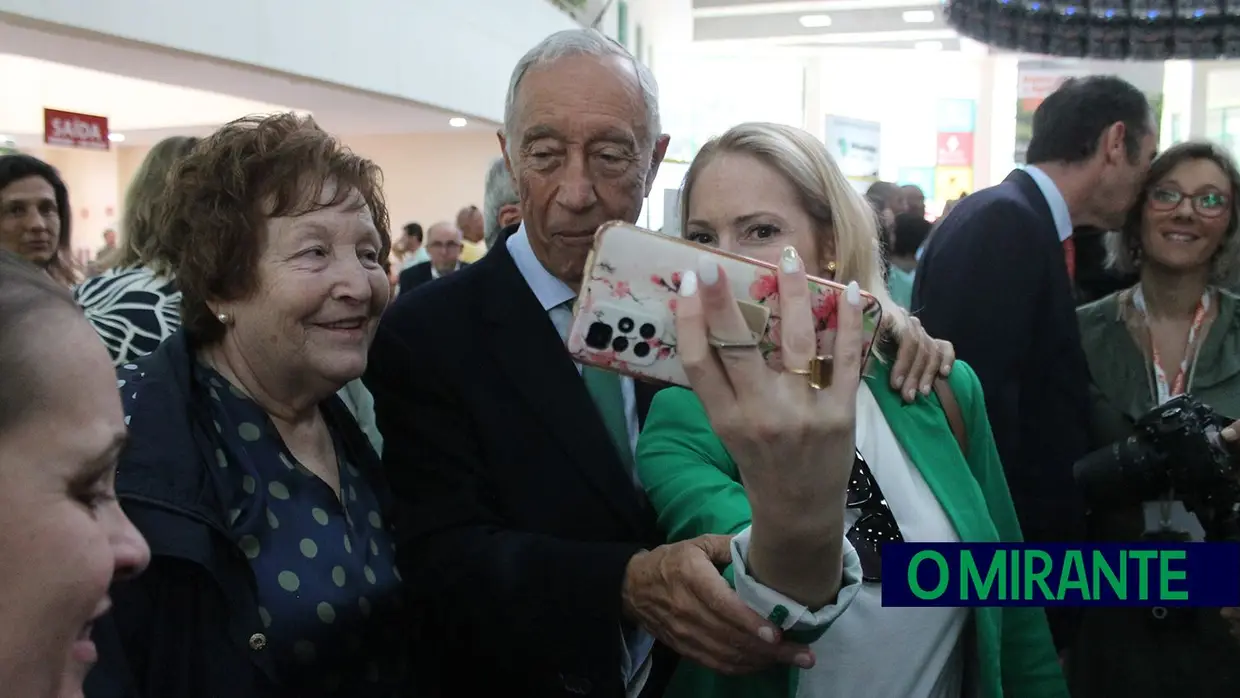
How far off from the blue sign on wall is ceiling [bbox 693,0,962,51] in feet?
3.36

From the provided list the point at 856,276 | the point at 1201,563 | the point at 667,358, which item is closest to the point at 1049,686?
the point at 1201,563

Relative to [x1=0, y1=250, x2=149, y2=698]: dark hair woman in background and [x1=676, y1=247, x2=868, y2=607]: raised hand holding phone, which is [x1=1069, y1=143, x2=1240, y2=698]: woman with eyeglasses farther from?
[x1=0, y1=250, x2=149, y2=698]: dark hair woman in background

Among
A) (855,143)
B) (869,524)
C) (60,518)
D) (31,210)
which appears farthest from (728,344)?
(855,143)

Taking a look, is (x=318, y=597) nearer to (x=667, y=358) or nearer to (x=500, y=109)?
(x=667, y=358)

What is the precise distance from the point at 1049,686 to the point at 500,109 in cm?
865

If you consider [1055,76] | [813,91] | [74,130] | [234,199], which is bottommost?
[234,199]

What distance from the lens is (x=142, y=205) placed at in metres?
2.04

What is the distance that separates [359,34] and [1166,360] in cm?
590

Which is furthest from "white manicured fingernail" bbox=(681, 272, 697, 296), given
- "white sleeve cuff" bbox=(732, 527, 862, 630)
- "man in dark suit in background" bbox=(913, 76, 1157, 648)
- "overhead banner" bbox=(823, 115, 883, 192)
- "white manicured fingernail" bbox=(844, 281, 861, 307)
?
"overhead banner" bbox=(823, 115, 883, 192)

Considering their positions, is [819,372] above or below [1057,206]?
below

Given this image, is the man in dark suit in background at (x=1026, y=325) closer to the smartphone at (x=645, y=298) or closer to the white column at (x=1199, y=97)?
the smartphone at (x=645, y=298)

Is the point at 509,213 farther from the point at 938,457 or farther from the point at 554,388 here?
the point at 938,457

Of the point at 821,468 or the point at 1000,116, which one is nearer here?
the point at 821,468

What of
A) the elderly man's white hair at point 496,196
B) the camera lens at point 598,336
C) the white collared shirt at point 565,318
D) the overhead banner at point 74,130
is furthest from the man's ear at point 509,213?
the overhead banner at point 74,130
